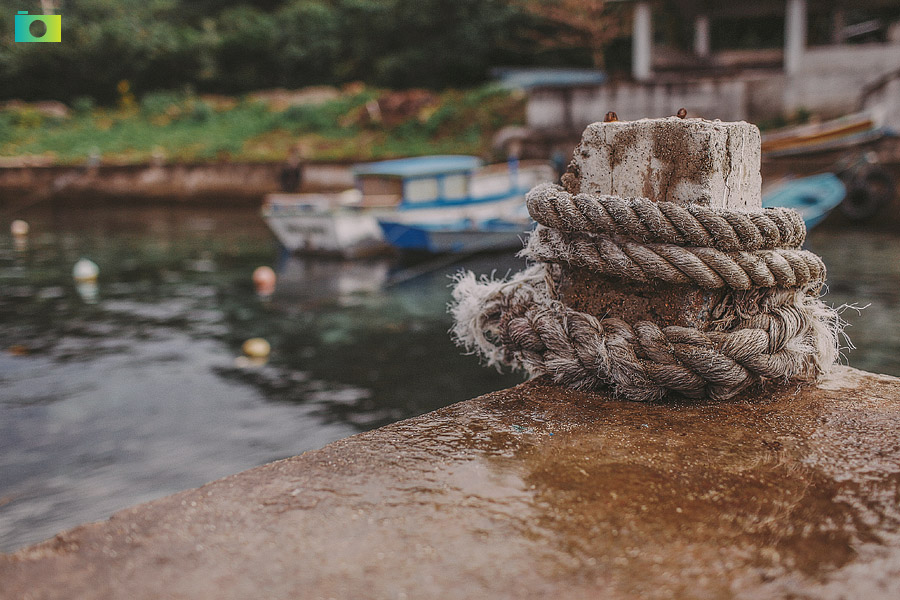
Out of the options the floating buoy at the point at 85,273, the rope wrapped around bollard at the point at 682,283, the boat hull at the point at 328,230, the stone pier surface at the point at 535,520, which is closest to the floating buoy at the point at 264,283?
the boat hull at the point at 328,230

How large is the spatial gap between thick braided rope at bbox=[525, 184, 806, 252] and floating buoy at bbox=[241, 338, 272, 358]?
21.5 feet

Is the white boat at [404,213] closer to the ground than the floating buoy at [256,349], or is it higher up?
higher up

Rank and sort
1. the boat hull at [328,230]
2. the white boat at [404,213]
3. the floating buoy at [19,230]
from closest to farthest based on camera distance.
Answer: the white boat at [404,213] → the boat hull at [328,230] → the floating buoy at [19,230]

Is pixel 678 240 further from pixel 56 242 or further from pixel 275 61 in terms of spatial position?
pixel 275 61

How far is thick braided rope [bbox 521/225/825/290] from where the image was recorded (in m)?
2.28

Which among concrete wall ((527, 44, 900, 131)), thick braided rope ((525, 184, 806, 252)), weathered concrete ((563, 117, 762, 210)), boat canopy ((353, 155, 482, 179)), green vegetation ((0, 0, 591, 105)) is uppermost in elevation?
green vegetation ((0, 0, 591, 105))

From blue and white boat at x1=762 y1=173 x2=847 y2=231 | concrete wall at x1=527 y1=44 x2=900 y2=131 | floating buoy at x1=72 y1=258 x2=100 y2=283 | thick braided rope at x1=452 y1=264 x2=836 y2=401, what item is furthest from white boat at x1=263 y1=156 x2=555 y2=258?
thick braided rope at x1=452 y1=264 x2=836 y2=401

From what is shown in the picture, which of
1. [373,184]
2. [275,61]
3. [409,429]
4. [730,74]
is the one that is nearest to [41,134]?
[275,61]

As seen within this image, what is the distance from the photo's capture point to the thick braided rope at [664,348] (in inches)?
92.5

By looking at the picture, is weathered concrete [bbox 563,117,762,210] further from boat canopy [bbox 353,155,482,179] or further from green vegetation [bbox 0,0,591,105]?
green vegetation [bbox 0,0,591,105]

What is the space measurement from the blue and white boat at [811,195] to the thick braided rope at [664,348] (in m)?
12.3

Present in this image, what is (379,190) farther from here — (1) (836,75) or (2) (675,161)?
(2) (675,161)

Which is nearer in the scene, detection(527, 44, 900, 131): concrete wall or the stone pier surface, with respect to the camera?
the stone pier surface

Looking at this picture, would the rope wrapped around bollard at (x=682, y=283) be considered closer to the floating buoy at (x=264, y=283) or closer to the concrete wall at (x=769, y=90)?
the floating buoy at (x=264, y=283)
